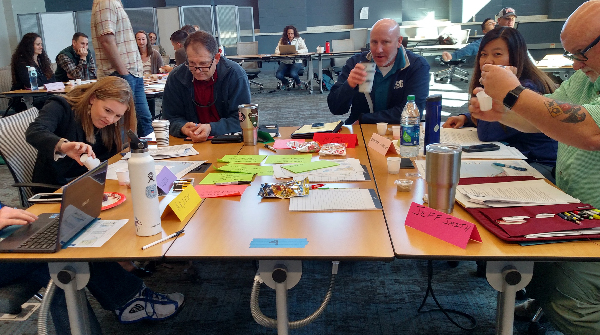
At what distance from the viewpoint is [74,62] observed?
5312 mm

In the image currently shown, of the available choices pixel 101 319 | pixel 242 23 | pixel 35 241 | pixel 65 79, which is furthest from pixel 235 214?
pixel 242 23

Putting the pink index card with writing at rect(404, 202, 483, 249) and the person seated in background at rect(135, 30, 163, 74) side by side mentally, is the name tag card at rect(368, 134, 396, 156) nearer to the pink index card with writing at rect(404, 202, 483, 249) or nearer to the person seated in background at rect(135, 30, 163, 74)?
the pink index card with writing at rect(404, 202, 483, 249)

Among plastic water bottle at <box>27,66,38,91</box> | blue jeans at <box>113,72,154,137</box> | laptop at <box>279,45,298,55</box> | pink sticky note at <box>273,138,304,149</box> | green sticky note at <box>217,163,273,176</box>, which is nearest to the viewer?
green sticky note at <box>217,163,273,176</box>

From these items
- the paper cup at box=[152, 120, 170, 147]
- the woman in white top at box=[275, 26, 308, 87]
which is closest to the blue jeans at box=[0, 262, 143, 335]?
the paper cup at box=[152, 120, 170, 147]

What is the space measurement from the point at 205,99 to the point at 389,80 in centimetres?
111

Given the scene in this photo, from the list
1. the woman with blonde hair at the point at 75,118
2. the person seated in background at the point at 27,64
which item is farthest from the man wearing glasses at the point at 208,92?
the person seated in background at the point at 27,64

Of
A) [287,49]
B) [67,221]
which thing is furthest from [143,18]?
[67,221]

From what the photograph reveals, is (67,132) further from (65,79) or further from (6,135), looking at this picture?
(65,79)

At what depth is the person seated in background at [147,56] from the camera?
5.89 metres

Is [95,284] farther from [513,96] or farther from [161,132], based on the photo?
[513,96]

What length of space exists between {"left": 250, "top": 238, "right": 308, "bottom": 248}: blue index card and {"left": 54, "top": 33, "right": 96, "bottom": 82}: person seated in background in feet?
16.2

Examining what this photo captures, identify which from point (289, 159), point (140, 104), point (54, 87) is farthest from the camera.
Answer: point (54, 87)

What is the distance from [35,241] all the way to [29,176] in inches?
41.9

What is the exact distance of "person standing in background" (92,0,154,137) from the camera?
3.37 meters
